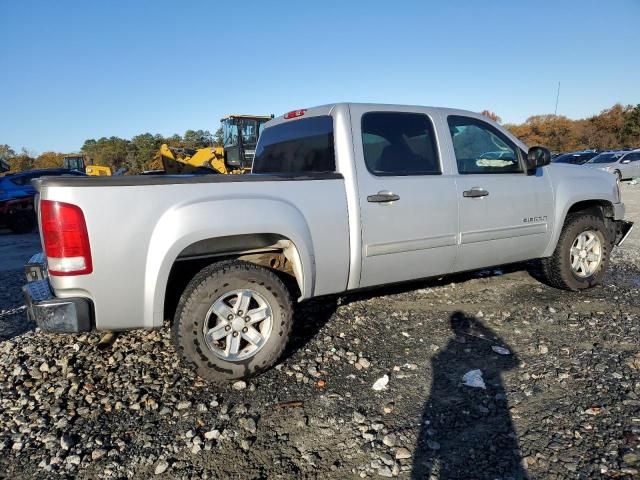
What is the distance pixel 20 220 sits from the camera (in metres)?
12.6

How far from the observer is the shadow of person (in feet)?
7.84

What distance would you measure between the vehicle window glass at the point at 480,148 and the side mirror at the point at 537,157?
0.10m

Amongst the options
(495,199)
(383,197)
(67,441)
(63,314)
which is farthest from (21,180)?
(495,199)

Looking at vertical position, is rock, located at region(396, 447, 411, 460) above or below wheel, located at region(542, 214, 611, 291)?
below

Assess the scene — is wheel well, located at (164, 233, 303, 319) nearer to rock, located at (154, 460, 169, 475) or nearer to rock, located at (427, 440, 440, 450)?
rock, located at (154, 460, 169, 475)

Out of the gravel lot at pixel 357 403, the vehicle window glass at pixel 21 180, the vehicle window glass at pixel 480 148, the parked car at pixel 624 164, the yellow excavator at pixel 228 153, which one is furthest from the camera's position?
the parked car at pixel 624 164

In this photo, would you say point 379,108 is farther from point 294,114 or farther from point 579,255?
point 579,255

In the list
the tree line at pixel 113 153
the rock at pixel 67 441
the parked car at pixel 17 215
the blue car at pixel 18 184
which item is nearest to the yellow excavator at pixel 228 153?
the blue car at pixel 18 184

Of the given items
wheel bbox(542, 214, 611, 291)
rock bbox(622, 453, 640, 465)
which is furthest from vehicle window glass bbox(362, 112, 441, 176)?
rock bbox(622, 453, 640, 465)

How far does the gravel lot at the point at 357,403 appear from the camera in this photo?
2469 mm

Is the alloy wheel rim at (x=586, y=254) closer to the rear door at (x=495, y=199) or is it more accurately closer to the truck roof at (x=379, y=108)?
the rear door at (x=495, y=199)

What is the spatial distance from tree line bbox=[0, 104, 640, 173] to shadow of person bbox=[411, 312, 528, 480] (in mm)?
53416

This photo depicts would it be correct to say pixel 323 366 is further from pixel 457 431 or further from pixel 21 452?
pixel 21 452

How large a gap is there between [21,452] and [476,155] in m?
4.23
